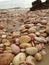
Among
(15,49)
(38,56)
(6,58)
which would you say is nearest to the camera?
(6,58)

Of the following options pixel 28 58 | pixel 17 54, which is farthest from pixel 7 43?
pixel 28 58

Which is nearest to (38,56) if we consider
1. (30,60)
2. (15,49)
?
(30,60)

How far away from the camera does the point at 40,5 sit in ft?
23.5

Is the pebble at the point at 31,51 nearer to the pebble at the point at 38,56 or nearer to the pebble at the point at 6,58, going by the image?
the pebble at the point at 38,56

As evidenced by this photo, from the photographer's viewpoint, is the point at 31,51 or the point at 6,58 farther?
the point at 31,51

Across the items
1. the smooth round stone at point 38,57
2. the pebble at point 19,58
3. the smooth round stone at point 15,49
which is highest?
the smooth round stone at point 15,49

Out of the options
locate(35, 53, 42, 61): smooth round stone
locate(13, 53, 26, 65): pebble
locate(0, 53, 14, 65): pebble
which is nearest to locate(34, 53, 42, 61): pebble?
locate(35, 53, 42, 61): smooth round stone

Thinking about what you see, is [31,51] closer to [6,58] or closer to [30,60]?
[30,60]

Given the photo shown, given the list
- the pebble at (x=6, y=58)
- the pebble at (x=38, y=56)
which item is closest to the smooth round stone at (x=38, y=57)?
the pebble at (x=38, y=56)

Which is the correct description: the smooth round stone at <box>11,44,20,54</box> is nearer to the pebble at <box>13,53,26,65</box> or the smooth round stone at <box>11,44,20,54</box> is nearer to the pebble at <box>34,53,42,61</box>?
the pebble at <box>13,53,26,65</box>

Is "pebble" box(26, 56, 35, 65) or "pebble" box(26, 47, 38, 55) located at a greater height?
"pebble" box(26, 47, 38, 55)

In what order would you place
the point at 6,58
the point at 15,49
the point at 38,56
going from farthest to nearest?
the point at 15,49 < the point at 38,56 < the point at 6,58

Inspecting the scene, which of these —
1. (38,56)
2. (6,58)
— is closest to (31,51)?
(38,56)

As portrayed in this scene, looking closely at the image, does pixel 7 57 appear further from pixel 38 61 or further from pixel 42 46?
pixel 42 46
